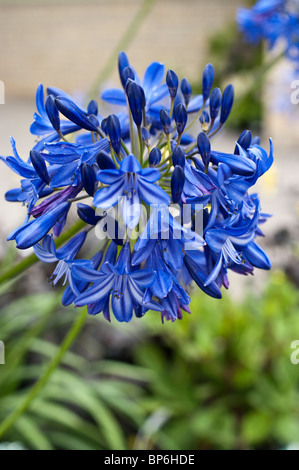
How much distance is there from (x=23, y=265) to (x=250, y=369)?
232 cm

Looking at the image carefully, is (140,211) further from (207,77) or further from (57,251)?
(207,77)

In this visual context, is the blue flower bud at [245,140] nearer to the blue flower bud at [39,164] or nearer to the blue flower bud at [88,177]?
the blue flower bud at [88,177]

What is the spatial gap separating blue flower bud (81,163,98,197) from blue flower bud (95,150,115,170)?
2cm

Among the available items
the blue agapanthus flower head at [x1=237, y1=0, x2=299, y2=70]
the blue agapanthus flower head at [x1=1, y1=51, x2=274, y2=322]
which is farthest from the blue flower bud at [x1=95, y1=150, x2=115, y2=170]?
the blue agapanthus flower head at [x1=237, y1=0, x2=299, y2=70]

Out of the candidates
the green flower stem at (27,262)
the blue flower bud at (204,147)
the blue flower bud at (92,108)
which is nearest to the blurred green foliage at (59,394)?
the green flower stem at (27,262)

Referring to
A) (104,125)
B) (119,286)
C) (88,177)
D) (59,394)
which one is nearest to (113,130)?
(104,125)

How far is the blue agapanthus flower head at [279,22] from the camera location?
254cm

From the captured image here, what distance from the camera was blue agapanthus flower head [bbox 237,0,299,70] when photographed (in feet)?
8.32

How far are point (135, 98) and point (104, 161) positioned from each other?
0.19m

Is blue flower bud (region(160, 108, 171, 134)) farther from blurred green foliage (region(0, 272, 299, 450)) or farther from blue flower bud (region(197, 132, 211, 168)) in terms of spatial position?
blurred green foliage (region(0, 272, 299, 450))

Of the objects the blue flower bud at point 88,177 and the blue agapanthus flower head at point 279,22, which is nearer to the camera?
the blue flower bud at point 88,177

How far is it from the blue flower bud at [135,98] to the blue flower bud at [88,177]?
7.9 inches

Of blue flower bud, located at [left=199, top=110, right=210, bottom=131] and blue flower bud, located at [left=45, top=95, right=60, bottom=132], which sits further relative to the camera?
blue flower bud, located at [left=199, top=110, right=210, bottom=131]

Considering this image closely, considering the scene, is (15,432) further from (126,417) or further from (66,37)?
(66,37)
